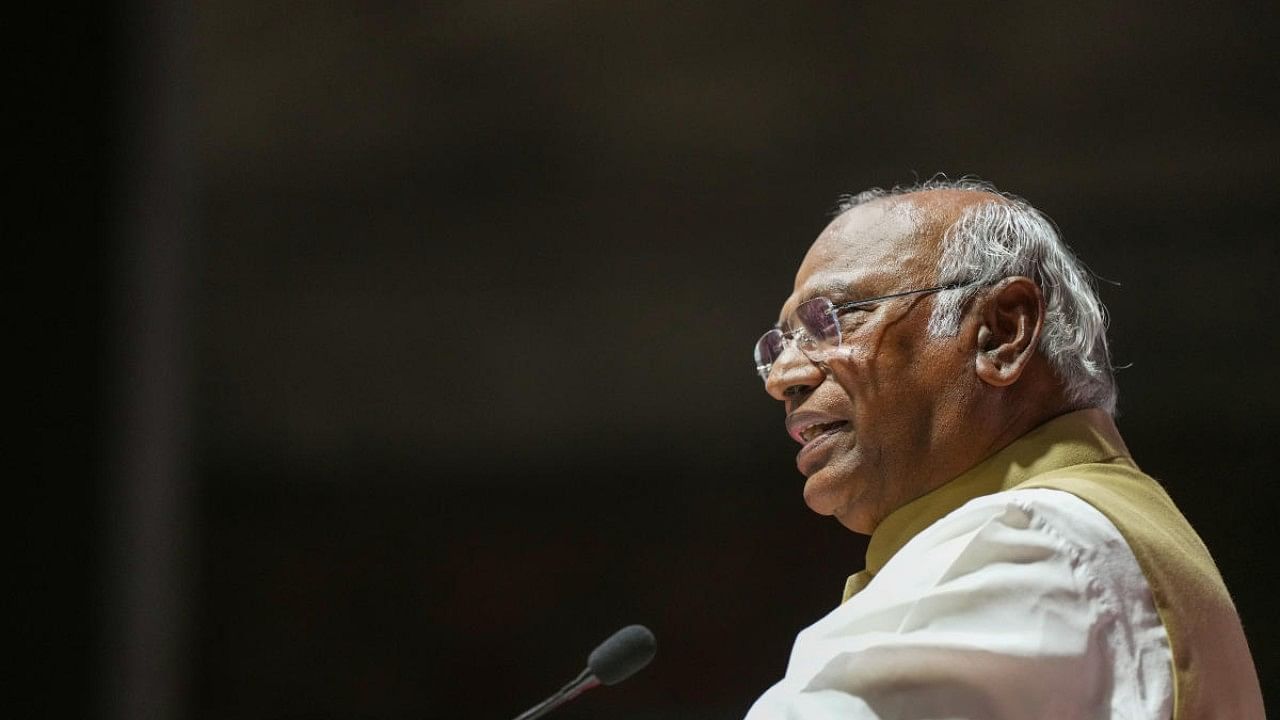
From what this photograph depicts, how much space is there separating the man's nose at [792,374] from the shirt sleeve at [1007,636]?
523mm

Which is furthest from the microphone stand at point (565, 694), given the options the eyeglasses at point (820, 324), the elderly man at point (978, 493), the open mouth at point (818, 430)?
the eyeglasses at point (820, 324)

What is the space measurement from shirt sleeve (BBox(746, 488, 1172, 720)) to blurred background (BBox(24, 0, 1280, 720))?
287 centimetres

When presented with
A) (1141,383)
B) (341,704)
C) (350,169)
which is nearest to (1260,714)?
(1141,383)

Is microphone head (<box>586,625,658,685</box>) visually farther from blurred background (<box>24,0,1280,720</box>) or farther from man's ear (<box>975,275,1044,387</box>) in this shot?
blurred background (<box>24,0,1280,720</box>)

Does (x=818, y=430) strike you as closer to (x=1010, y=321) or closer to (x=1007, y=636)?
(x=1010, y=321)

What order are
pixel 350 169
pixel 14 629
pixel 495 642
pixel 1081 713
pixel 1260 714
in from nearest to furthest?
1. pixel 14 629
2. pixel 1081 713
3. pixel 1260 714
4. pixel 495 642
5. pixel 350 169

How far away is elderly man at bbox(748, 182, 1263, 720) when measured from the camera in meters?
1.66

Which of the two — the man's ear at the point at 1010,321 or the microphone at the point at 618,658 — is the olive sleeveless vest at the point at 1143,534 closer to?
the man's ear at the point at 1010,321

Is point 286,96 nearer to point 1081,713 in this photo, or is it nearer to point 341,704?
point 341,704

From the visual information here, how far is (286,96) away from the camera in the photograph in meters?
5.21

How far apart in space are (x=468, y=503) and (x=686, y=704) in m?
1.03

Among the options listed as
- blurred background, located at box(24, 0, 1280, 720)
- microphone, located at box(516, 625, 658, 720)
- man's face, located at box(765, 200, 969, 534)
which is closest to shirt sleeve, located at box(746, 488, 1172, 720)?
man's face, located at box(765, 200, 969, 534)

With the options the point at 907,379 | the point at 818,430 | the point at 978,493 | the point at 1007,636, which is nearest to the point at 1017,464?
the point at 978,493

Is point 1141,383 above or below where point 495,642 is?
above
